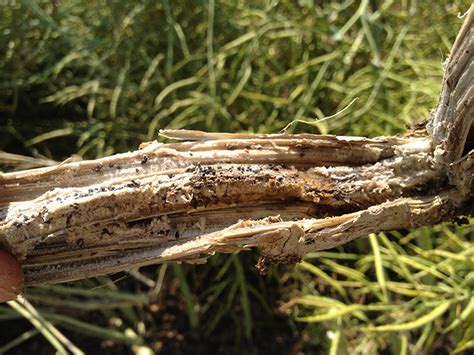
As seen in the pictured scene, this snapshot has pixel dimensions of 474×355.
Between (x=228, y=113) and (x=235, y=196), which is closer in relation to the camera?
(x=235, y=196)

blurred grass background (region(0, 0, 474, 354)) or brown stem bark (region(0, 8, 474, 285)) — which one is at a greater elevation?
brown stem bark (region(0, 8, 474, 285))

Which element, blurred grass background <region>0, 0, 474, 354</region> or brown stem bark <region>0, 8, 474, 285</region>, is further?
blurred grass background <region>0, 0, 474, 354</region>

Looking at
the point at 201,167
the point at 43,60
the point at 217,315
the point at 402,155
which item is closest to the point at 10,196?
the point at 201,167

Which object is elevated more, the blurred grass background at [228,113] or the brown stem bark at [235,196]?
the brown stem bark at [235,196]

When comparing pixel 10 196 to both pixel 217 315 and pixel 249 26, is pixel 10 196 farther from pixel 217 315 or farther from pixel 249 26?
pixel 249 26
